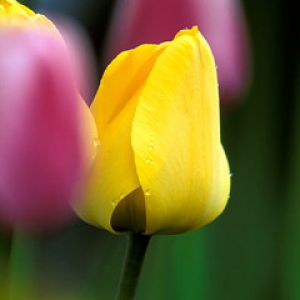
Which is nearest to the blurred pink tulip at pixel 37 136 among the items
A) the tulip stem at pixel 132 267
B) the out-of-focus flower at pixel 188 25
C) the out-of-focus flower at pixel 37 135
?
the out-of-focus flower at pixel 37 135

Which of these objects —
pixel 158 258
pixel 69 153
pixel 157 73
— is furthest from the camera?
pixel 158 258

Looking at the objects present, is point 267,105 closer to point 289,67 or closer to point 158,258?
point 289,67

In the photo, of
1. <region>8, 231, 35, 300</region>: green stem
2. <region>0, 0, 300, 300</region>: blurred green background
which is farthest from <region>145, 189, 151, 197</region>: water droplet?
<region>8, 231, 35, 300</region>: green stem

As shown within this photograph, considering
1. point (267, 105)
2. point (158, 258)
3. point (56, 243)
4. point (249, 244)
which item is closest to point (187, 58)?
point (158, 258)

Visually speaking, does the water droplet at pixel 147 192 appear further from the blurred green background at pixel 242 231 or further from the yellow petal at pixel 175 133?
the blurred green background at pixel 242 231

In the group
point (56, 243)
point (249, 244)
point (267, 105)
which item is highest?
point (267, 105)

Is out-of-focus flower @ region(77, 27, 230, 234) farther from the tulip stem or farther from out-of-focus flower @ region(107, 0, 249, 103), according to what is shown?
out-of-focus flower @ region(107, 0, 249, 103)

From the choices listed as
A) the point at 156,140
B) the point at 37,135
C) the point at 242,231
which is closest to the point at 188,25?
the point at 156,140
